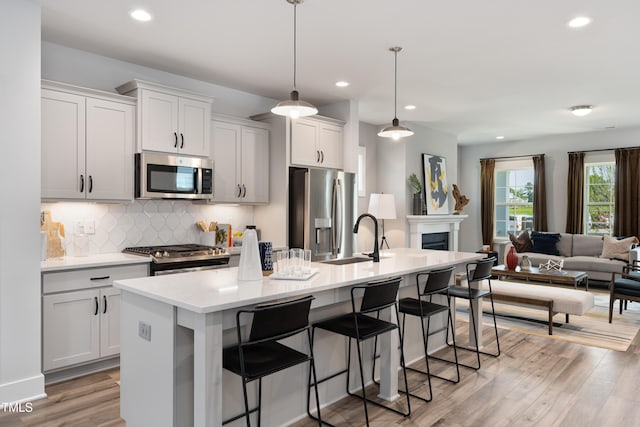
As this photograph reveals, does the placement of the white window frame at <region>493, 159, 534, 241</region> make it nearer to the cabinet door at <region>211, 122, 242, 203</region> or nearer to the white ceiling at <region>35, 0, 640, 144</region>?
the white ceiling at <region>35, 0, 640, 144</region>

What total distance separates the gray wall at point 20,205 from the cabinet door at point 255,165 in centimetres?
217

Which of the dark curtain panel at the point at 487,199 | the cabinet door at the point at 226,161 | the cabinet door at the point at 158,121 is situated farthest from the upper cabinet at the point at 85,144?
the dark curtain panel at the point at 487,199

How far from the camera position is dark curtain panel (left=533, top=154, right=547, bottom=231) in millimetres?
8555

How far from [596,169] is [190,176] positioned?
7.51 metres

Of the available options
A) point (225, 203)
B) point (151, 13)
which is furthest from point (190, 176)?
point (151, 13)

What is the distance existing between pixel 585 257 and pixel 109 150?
7325 mm

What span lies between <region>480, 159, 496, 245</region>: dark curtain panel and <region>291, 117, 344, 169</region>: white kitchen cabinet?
194 inches

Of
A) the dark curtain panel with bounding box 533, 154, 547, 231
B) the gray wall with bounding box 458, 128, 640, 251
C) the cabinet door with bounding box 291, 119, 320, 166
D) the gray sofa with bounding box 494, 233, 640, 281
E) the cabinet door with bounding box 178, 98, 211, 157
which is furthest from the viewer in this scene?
the dark curtain panel with bounding box 533, 154, 547, 231

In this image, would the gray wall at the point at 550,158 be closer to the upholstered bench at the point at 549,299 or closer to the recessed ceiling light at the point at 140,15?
the upholstered bench at the point at 549,299

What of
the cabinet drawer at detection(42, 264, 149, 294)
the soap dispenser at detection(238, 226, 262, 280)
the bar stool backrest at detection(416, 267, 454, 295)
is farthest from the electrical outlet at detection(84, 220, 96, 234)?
the bar stool backrest at detection(416, 267, 454, 295)

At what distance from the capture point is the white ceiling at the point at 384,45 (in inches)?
122

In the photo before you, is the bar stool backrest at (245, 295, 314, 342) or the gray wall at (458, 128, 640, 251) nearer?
the bar stool backrest at (245, 295, 314, 342)

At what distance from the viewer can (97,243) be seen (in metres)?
4.01

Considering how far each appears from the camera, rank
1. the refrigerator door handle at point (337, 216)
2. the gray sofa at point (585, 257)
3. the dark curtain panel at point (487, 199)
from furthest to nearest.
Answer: the dark curtain panel at point (487, 199) → the gray sofa at point (585, 257) → the refrigerator door handle at point (337, 216)
